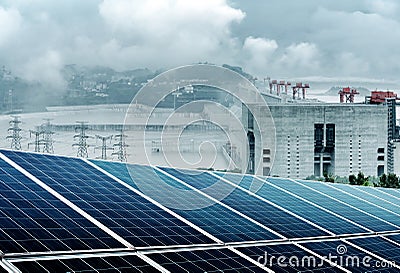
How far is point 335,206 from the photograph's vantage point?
66.9ft

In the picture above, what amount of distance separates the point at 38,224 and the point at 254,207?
7.19 metres

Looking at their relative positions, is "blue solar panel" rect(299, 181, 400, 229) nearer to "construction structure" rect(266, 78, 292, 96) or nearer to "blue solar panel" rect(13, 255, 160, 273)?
"blue solar panel" rect(13, 255, 160, 273)

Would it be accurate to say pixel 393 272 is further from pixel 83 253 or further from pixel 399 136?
pixel 399 136

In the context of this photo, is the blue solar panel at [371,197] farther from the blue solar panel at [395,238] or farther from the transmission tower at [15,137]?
the transmission tower at [15,137]

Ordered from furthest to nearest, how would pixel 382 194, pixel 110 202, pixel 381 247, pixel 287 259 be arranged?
1. pixel 382 194
2. pixel 381 247
3. pixel 110 202
4. pixel 287 259

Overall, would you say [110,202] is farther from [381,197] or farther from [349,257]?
[381,197]

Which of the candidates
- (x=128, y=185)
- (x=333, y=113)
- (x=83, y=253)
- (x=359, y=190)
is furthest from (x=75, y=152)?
(x=83, y=253)

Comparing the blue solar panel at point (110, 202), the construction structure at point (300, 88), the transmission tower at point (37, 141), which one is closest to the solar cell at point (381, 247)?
the blue solar panel at point (110, 202)

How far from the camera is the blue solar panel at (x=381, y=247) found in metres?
15.6

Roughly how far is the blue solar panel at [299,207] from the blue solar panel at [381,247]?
0.65 meters

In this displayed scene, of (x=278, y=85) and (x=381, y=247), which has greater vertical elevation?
(x=278, y=85)

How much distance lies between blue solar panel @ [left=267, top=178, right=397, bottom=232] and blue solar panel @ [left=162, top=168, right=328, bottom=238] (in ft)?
8.33

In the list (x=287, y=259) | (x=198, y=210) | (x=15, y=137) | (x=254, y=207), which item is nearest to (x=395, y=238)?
(x=254, y=207)

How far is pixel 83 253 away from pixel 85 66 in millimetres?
104694
